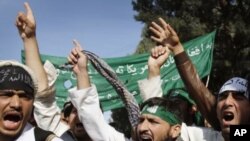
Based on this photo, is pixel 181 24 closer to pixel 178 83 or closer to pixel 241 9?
pixel 241 9

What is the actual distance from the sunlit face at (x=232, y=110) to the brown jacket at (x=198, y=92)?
270 millimetres

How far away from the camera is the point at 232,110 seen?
3.47 m

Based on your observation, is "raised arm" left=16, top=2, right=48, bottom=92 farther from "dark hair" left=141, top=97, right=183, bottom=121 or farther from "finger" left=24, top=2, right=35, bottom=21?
"dark hair" left=141, top=97, right=183, bottom=121

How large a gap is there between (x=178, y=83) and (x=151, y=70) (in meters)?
3.87

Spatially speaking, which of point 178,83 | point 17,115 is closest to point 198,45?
point 178,83

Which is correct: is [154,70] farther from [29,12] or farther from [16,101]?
[16,101]

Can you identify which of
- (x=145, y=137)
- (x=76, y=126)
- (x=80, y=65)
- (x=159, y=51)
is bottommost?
(x=145, y=137)

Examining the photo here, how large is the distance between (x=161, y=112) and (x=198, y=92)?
0.99 feet

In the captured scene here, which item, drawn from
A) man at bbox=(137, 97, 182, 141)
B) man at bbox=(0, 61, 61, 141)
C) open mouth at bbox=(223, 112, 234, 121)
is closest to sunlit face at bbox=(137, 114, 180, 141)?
man at bbox=(137, 97, 182, 141)

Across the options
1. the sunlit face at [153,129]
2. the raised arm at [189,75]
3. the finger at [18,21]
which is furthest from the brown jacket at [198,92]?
the finger at [18,21]

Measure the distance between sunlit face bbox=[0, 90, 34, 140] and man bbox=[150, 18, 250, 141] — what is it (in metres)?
1.18

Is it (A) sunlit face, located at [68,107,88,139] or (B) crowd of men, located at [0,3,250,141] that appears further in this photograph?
(A) sunlit face, located at [68,107,88,139]

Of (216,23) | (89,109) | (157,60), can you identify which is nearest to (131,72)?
(157,60)

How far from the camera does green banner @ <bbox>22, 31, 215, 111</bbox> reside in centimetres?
826
